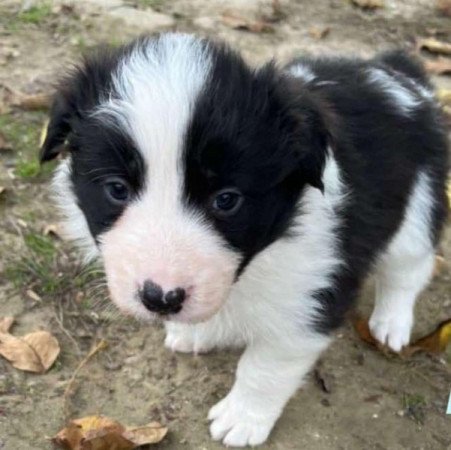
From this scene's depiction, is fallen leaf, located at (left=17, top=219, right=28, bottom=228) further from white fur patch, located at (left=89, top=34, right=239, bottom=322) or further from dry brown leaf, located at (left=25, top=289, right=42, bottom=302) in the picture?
white fur patch, located at (left=89, top=34, right=239, bottom=322)

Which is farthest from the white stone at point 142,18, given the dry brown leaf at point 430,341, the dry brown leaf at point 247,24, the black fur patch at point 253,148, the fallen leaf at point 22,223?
the black fur patch at point 253,148

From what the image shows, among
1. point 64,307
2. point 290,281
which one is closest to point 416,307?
point 290,281

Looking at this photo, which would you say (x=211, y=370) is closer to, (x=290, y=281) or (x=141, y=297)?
(x=290, y=281)

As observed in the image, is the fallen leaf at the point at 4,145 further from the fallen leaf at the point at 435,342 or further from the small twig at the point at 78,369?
the fallen leaf at the point at 435,342

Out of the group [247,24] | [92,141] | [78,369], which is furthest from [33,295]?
[247,24]

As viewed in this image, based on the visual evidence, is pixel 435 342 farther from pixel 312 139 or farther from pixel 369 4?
pixel 369 4
